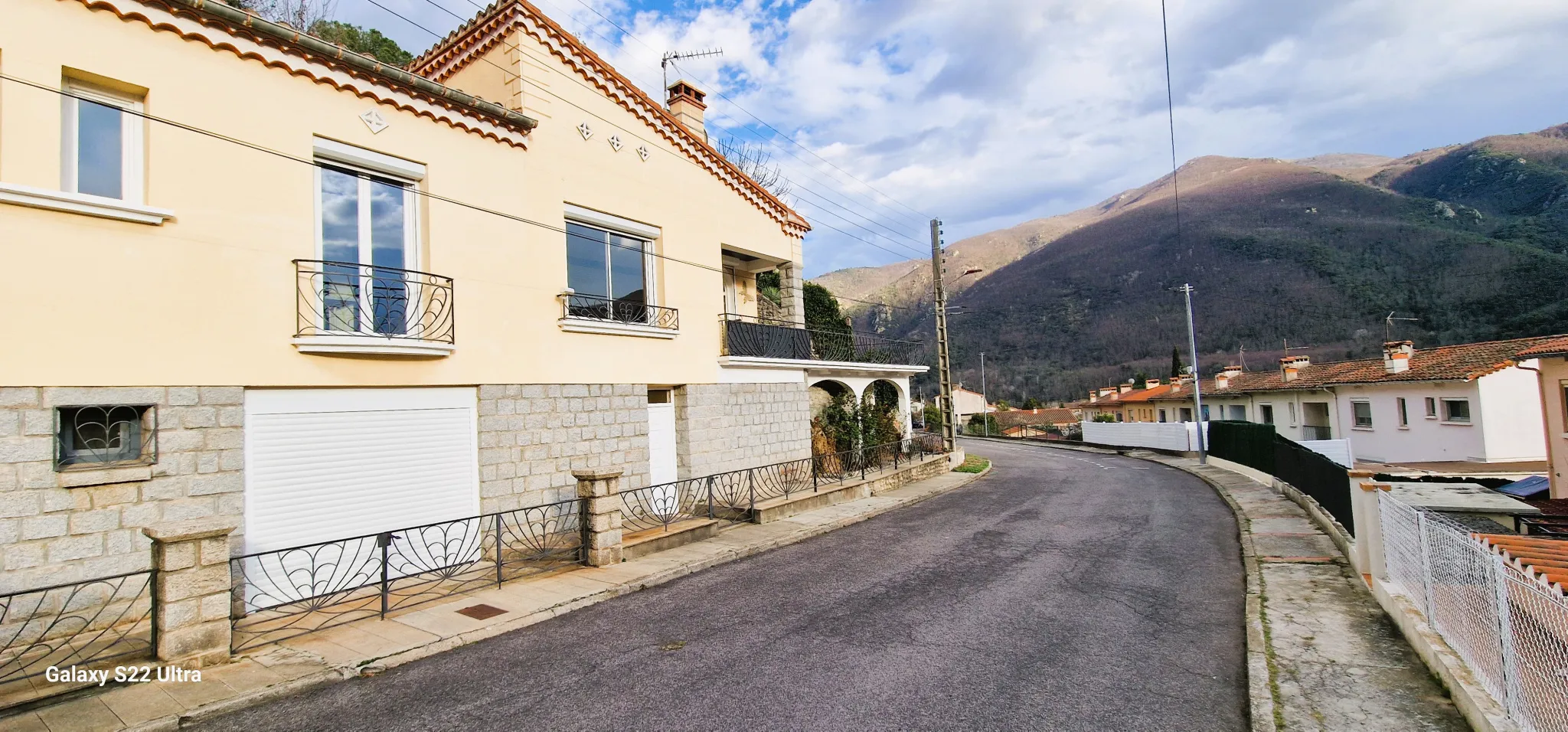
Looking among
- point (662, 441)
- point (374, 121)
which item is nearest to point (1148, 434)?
point (662, 441)

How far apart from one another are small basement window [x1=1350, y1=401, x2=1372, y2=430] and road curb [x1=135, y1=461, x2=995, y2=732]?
1103 inches

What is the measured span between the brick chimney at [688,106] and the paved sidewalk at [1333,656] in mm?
13700

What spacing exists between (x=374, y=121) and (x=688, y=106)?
8.48m

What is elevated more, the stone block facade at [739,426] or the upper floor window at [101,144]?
the upper floor window at [101,144]

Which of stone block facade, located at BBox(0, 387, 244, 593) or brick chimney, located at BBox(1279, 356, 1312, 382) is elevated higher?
brick chimney, located at BBox(1279, 356, 1312, 382)

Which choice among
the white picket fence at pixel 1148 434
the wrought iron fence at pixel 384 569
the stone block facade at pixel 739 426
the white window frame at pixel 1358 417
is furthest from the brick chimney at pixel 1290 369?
the wrought iron fence at pixel 384 569

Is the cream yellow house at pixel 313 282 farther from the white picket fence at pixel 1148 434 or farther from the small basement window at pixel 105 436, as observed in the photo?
the white picket fence at pixel 1148 434

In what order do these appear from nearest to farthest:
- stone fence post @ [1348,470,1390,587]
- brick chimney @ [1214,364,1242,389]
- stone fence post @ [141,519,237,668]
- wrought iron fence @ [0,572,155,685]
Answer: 1. stone fence post @ [141,519,237,668]
2. wrought iron fence @ [0,572,155,685]
3. stone fence post @ [1348,470,1390,587]
4. brick chimney @ [1214,364,1242,389]

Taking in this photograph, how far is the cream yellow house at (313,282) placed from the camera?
6000mm

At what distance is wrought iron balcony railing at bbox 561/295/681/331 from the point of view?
1092 cm

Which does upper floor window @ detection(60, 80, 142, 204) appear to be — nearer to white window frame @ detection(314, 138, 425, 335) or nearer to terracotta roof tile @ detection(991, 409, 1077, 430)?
white window frame @ detection(314, 138, 425, 335)

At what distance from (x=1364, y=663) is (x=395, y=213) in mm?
11252

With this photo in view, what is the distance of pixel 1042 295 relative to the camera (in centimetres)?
10256

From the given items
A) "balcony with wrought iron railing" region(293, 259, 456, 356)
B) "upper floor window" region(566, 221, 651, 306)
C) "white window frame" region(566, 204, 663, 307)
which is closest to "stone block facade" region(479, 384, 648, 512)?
"balcony with wrought iron railing" region(293, 259, 456, 356)
